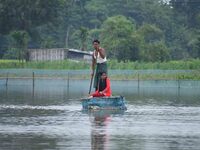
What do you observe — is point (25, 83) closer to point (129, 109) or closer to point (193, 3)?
point (129, 109)

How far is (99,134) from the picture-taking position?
18625mm

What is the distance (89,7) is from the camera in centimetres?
9950

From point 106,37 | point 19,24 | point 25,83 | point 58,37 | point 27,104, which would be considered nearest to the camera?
point 27,104

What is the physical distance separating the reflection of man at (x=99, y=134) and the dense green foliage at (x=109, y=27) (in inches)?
2002

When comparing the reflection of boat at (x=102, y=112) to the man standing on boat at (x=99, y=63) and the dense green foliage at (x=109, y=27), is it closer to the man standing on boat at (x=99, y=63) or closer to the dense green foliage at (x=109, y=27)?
the man standing on boat at (x=99, y=63)

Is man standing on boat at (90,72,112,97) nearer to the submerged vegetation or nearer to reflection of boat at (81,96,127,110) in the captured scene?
reflection of boat at (81,96,127,110)

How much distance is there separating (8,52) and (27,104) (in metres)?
57.8

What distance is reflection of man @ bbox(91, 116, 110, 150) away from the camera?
53.6 feet

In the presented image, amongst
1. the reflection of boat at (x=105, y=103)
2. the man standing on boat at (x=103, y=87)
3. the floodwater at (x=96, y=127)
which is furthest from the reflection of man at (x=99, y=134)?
the man standing on boat at (x=103, y=87)

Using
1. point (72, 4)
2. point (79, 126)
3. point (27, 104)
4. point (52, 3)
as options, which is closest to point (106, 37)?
point (52, 3)

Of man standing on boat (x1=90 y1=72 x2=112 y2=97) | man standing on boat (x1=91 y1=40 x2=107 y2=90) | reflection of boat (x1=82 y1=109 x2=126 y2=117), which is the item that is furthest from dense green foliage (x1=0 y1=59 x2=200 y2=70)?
reflection of boat (x1=82 y1=109 x2=126 y2=117)

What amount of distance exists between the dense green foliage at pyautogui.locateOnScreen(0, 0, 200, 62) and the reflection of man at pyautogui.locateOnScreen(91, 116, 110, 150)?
50.9 metres

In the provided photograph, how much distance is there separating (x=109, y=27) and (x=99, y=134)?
58531 millimetres

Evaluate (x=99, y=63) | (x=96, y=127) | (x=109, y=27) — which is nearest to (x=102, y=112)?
(x=99, y=63)
